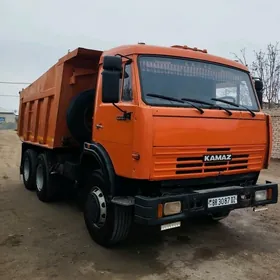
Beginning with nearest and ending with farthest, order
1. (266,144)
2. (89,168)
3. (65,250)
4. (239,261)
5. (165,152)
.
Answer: (165,152)
(239,261)
(65,250)
(266,144)
(89,168)

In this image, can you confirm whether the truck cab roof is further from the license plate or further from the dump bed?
the license plate

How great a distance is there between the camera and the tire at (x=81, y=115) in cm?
586

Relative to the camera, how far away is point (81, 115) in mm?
5910

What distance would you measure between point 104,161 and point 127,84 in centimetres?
101

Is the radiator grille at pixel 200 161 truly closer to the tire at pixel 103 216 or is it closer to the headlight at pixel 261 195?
the headlight at pixel 261 195

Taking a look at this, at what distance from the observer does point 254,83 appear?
5.26 metres

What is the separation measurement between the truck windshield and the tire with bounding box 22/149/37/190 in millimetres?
4534

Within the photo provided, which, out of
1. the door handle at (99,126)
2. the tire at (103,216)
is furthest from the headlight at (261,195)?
the door handle at (99,126)

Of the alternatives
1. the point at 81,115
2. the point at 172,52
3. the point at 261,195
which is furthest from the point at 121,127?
the point at 261,195

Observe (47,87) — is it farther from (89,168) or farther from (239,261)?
(239,261)

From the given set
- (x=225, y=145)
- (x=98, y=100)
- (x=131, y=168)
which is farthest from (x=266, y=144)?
(x=98, y=100)

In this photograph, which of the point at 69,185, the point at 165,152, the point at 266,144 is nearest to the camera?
the point at 165,152

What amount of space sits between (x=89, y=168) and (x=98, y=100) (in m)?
1.06

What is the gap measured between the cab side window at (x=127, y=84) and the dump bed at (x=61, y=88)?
1.39m
